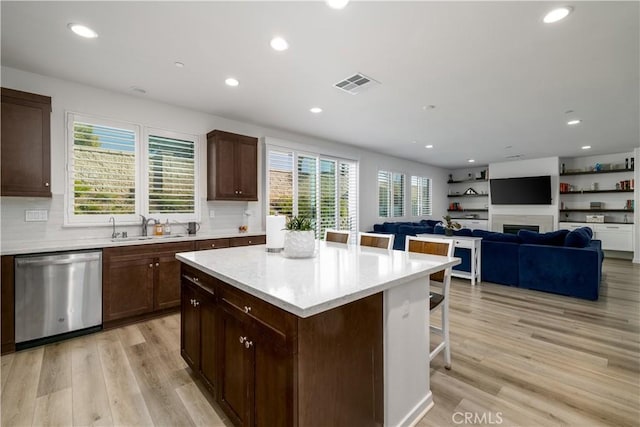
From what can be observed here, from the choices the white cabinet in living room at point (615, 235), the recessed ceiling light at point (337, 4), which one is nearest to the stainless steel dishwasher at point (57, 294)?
the recessed ceiling light at point (337, 4)

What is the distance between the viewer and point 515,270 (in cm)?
459

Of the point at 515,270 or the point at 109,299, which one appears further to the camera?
the point at 515,270

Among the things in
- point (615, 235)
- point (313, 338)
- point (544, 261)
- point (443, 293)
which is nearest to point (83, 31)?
point (313, 338)

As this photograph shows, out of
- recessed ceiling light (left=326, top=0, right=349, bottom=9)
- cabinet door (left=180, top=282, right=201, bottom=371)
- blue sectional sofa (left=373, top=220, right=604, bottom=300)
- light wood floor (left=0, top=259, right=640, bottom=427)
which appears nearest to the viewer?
light wood floor (left=0, top=259, right=640, bottom=427)

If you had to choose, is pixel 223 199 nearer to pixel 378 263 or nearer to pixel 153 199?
pixel 153 199

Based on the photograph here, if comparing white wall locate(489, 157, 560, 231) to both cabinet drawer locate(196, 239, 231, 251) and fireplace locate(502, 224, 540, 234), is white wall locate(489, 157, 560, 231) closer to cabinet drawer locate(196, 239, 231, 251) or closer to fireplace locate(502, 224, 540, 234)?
fireplace locate(502, 224, 540, 234)

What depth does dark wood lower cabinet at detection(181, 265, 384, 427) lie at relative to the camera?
1.21 meters

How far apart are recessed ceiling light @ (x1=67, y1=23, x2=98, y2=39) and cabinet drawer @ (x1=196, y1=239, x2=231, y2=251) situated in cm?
231

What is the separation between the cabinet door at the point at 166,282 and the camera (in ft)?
11.1

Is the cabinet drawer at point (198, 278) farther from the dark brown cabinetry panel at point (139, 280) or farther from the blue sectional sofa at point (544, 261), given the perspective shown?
the blue sectional sofa at point (544, 261)

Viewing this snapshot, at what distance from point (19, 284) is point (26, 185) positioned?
38.2 inches

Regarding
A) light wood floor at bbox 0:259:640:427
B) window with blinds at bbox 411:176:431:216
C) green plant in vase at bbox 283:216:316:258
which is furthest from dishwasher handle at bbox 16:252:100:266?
window with blinds at bbox 411:176:431:216

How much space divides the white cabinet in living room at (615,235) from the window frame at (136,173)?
9.58 m

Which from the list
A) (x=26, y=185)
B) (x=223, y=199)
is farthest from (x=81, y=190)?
(x=223, y=199)
